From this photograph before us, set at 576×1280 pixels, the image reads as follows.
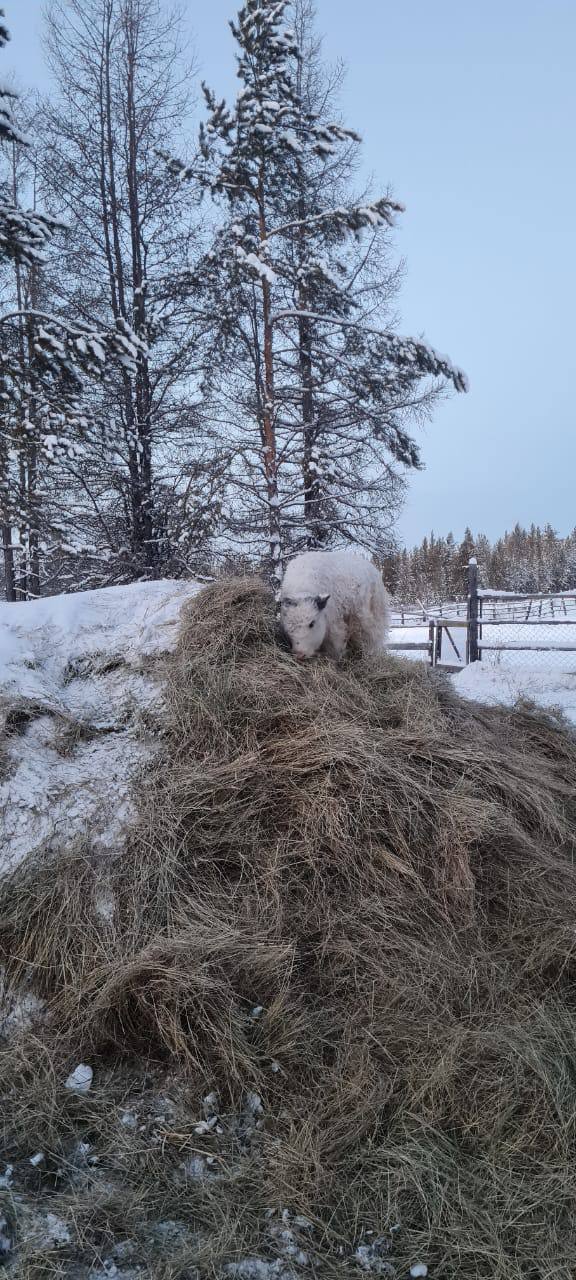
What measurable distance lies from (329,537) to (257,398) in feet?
8.47

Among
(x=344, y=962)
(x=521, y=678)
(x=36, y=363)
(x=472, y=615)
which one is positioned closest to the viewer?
(x=344, y=962)

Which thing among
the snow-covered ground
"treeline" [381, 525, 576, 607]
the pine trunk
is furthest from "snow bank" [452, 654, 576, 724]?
"treeline" [381, 525, 576, 607]

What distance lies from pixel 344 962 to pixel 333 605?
2588 mm

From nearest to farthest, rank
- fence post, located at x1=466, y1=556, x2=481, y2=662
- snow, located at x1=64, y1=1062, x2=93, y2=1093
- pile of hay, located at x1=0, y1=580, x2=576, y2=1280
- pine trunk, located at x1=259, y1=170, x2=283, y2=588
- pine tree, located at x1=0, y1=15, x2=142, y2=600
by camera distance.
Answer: pile of hay, located at x1=0, y1=580, x2=576, y2=1280 < snow, located at x1=64, y1=1062, x2=93, y2=1093 < pine tree, located at x1=0, y1=15, x2=142, y2=600 < pine trunk, located at x1=259, y1=170, x2=283, y2=588 < fence post, located at x1=466, y1=556, x2=481, y2=662

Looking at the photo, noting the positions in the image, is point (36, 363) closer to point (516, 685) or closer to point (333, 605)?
point (333, 605)

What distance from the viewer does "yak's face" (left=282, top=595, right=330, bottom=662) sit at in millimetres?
4250

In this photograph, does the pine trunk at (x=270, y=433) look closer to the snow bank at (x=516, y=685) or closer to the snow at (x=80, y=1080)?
the snow bank at (x=516, y=685)

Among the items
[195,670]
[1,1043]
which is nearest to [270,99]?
[195,670]

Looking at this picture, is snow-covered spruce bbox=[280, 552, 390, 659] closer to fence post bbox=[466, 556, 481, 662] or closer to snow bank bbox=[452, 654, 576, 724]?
snow bank bbox=[452, 654, 576, 724]

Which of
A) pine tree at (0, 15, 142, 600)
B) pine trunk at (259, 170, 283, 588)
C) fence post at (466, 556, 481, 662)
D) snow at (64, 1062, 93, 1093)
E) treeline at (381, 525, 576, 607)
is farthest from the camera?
treeline at (381, 525, 576, 607)

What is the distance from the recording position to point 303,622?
167 inches

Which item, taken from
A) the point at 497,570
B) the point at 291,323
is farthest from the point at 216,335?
the point at 497,570

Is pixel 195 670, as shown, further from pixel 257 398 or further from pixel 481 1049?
pixel 257 398

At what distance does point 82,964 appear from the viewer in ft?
8.38
